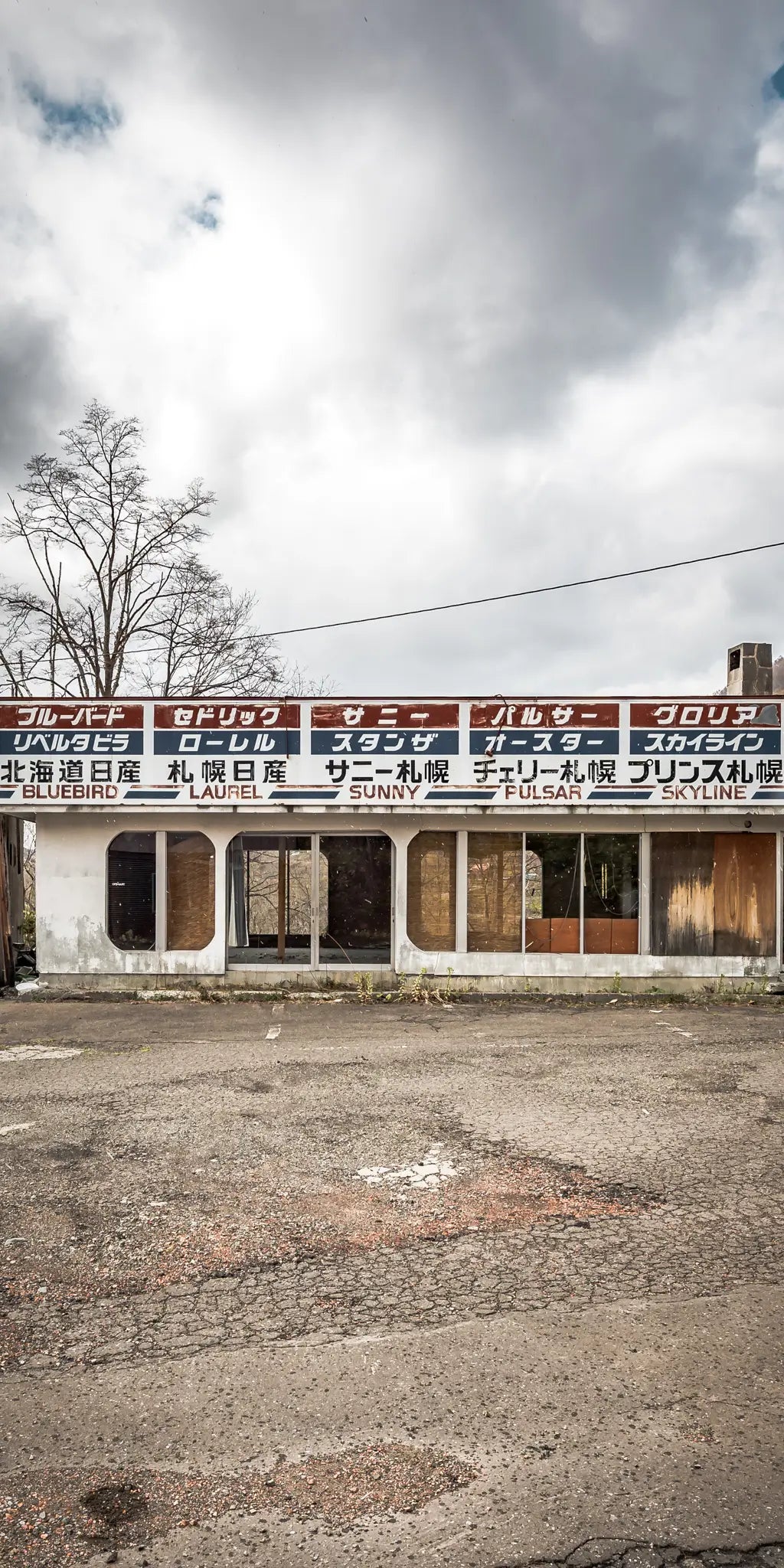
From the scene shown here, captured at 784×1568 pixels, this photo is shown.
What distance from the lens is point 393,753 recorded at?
1540 cm

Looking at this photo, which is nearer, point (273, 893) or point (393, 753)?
point (393, 753)

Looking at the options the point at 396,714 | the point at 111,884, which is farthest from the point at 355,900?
the point at 111,884

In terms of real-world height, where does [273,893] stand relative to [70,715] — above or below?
below

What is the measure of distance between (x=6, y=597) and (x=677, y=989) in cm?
1944

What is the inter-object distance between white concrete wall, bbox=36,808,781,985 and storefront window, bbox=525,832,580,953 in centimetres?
17

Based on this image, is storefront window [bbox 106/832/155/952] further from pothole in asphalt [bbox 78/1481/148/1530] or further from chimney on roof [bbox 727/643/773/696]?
pothole in asphalt [bbox 78/1481/148/1530]

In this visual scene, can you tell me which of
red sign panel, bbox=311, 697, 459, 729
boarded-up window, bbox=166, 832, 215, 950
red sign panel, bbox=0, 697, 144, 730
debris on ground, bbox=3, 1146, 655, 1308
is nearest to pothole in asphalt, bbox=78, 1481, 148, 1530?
debris on ground, bbox=3, 1146, 655, 1308

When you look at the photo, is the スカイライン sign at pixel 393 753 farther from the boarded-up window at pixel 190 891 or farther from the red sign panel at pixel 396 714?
the boarded-up window at pixel 190 891

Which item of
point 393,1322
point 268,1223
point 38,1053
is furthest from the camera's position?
point 38,1053

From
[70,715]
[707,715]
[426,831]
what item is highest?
[70,715]

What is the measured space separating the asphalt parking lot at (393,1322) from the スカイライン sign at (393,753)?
261 inches

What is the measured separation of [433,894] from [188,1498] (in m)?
12.4

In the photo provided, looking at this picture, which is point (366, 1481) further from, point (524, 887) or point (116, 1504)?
point (524, 887)

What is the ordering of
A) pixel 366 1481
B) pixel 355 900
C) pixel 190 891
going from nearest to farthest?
pixel 366 1481, pixel 190 891, pixel 355 900
